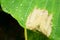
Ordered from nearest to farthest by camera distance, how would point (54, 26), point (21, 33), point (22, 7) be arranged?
1. point (54, 26)
2. point (22, 7)
3. point (21, 33)

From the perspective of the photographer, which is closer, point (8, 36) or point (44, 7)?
point (44, 7)

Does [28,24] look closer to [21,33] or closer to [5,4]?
[5,4]

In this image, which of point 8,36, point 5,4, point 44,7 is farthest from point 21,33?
point 44,7
